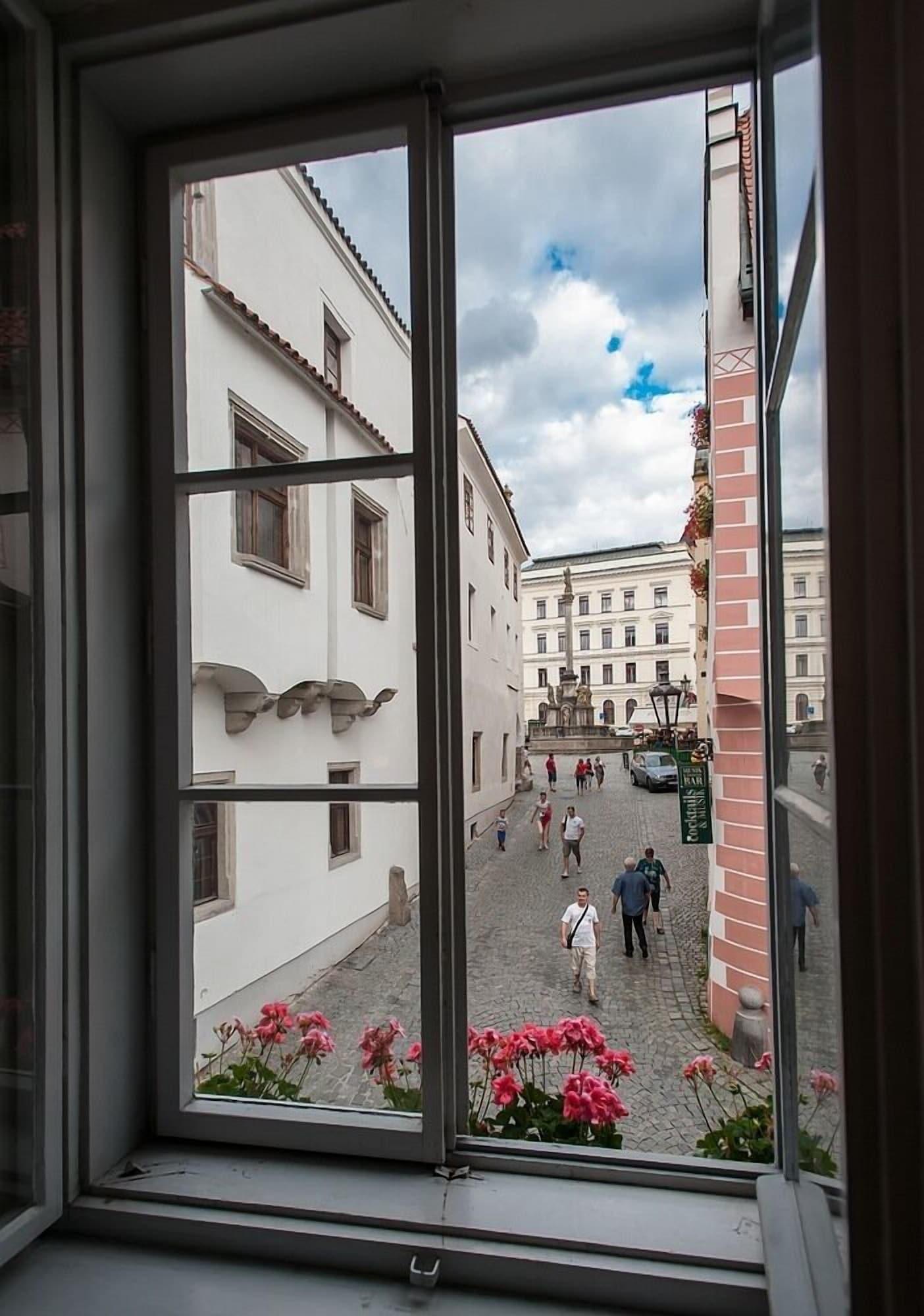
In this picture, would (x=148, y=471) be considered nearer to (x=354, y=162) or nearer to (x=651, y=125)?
(x=354, y=162)

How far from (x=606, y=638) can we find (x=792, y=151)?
→ 657mm

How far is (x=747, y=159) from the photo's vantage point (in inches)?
41.1

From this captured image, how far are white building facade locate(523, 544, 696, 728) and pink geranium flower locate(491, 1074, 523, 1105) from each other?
512 millimetres

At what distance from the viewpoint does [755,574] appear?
1025 mm

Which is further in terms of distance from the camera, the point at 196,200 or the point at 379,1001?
the point at 196,200

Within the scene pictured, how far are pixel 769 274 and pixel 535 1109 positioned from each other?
1097 millimetres

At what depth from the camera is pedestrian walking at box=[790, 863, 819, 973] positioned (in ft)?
2.24

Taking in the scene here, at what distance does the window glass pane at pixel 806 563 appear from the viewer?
22.5 inches

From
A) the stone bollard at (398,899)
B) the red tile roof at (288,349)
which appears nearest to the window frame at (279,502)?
the red tile roof at (288,349)

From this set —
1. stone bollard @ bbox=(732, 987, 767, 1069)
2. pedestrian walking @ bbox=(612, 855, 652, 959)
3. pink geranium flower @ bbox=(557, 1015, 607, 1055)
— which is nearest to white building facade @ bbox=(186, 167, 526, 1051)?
pedestrian walking @ bbox=(612, 855, 652, 959)

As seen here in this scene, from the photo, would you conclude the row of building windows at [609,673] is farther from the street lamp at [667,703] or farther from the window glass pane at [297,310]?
the window glass pane at [297,310]

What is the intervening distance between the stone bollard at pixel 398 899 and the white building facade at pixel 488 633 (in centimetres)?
12

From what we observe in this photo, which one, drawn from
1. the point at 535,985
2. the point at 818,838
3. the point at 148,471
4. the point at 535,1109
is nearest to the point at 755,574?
the point at 818,838

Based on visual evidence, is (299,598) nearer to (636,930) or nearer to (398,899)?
(398,899)
